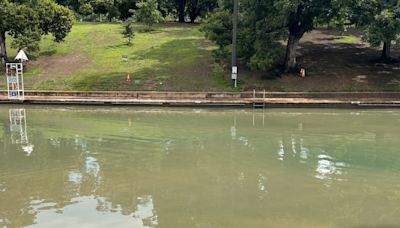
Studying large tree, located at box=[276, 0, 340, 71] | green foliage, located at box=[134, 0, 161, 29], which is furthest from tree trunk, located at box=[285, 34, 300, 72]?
green foliage, located at box=[134, 0, 161, 29]

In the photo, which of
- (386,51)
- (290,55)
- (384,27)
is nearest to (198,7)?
(290,55)

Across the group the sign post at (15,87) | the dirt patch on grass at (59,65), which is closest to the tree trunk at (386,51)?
the dirt patch on grass at (59,65)

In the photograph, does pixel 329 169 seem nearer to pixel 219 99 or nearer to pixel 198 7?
pixel 219 99

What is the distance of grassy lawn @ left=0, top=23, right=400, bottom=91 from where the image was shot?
2792 cm

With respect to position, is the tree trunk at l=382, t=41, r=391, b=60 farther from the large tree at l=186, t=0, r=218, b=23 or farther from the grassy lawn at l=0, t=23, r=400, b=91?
the large tree at l=186, t=0, r=218, b=23

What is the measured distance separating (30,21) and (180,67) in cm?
999

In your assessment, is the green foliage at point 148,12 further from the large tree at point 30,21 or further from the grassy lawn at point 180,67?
the large tree at point 30,21

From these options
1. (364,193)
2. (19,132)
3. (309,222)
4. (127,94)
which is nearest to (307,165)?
(364,193)

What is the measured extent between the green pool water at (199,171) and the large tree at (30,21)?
1109cm

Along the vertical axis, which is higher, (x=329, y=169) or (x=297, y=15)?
(x=297, y=15)

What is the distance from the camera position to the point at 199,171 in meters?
12.6

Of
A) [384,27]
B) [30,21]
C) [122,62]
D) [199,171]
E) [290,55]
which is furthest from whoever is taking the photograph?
[122,62]

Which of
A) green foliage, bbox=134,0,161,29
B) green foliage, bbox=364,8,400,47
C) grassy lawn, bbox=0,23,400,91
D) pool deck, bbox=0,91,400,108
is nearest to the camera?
green foliage, bbox=364,8,400,47

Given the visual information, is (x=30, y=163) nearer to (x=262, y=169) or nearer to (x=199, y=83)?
(x=262, y=169)
